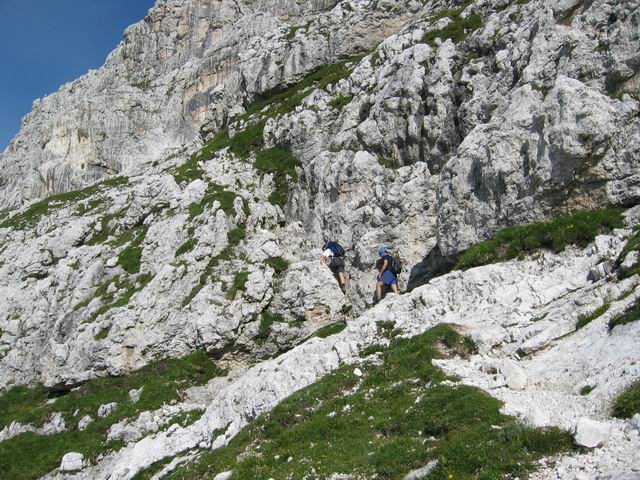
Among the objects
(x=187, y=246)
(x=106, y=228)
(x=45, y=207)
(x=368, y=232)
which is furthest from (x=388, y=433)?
(x=45, y=207)

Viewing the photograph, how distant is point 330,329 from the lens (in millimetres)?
25609

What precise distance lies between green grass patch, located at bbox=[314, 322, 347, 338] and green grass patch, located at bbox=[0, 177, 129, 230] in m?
45.1

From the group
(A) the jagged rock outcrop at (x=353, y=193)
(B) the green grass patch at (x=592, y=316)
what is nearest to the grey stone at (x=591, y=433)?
(B) the green grass patch at (x=592, y=316)

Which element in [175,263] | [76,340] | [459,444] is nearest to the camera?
[459,444]

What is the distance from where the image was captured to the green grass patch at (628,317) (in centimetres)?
1219

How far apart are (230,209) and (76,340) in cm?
1318

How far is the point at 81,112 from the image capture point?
96.9m

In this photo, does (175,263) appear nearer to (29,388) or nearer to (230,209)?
(230,209)

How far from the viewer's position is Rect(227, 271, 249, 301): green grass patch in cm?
2922

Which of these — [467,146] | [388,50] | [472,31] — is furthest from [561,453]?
[388,50]

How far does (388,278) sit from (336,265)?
4.48 m

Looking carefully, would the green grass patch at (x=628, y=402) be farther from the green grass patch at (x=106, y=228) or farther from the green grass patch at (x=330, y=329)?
the green grass patch at (x=106, y=228)

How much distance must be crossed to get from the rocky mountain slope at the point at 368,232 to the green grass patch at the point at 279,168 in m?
0.20

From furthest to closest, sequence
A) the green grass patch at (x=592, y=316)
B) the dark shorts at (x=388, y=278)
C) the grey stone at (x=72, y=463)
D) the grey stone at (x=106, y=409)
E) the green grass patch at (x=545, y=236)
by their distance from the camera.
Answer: the dark shorts at (x=388, y=278) < the grey stone at (x=106, y=409) < the grey stone at (x=72, y=463) < the green grass patch at (x=545, y=236) < the green grass patch at (x=592, y=316)
